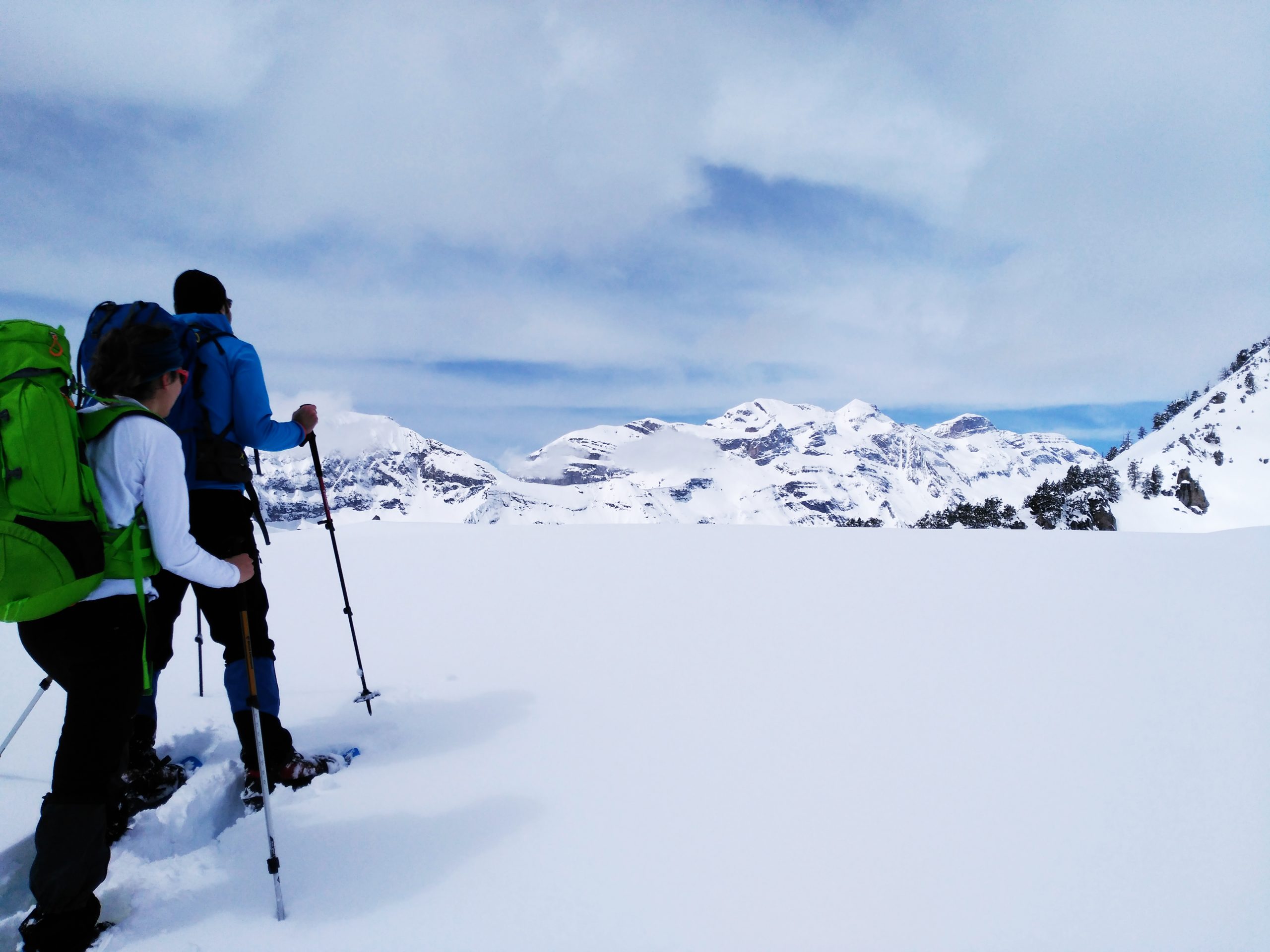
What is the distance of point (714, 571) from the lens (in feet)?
28.1

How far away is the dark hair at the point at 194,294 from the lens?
350 cm

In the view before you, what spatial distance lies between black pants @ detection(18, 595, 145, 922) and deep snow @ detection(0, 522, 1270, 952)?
32cm

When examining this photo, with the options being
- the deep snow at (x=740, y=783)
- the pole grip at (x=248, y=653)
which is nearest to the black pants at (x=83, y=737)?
the deep snow at (x=740, y=783)

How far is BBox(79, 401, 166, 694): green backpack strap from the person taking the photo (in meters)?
2.27

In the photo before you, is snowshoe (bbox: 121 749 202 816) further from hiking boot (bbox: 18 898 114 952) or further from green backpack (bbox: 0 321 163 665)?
green backpack (bbox: 0 321 163 665)

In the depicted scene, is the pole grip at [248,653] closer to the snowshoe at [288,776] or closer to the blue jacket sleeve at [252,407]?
the snowshoe at [288,776]

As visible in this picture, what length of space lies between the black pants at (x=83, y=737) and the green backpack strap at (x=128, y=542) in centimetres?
9

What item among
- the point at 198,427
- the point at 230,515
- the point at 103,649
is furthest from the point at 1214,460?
the point at 103,649

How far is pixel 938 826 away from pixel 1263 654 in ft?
13.3

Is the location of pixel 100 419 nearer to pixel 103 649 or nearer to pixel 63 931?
pixel 103 649

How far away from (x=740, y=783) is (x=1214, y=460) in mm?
133103

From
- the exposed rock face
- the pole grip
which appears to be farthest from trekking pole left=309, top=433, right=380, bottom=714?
the exposed rock face

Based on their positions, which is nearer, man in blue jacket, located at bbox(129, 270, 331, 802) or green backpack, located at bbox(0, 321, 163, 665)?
green backpack, located at bbox(0, 321, 163, 665)

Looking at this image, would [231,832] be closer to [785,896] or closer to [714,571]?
[785,896]
